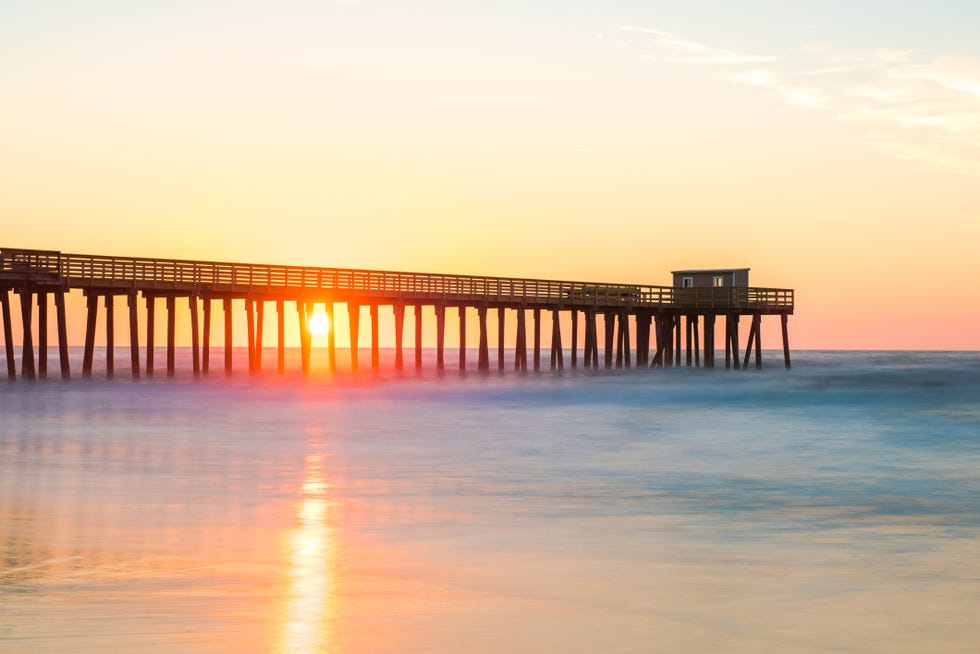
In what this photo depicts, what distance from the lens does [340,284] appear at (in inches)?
1658

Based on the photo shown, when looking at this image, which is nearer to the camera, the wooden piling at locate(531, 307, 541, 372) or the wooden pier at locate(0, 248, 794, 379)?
the wooden pier at locate(0, 248, 794, 379)

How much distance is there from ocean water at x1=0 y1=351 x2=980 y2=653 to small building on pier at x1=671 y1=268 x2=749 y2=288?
26.6 metres

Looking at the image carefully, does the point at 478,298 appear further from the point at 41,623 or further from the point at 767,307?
the point at 41,623

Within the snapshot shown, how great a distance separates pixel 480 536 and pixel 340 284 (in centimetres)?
3125

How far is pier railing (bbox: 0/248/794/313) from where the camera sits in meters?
35.7

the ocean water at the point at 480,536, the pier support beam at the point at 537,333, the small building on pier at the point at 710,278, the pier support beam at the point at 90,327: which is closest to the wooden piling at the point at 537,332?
the pier support beam at the point at 537,333

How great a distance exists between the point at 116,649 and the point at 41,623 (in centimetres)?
84

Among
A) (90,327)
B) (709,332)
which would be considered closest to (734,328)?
(709,332)

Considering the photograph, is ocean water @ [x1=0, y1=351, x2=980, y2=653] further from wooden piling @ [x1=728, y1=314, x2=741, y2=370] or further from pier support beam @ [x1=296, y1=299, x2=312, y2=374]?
wooden piling @ [x1=728, y1=314, x2=741, y2=370]

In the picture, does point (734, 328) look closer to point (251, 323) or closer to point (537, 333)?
point (537, 333)

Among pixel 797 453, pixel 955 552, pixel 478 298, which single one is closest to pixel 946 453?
pixel 797 453

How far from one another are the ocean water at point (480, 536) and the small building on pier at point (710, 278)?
26.6m

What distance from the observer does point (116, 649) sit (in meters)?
6.96

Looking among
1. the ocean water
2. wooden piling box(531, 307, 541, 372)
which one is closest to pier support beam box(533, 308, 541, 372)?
wooden piling box(531, 307, 541, 372)
